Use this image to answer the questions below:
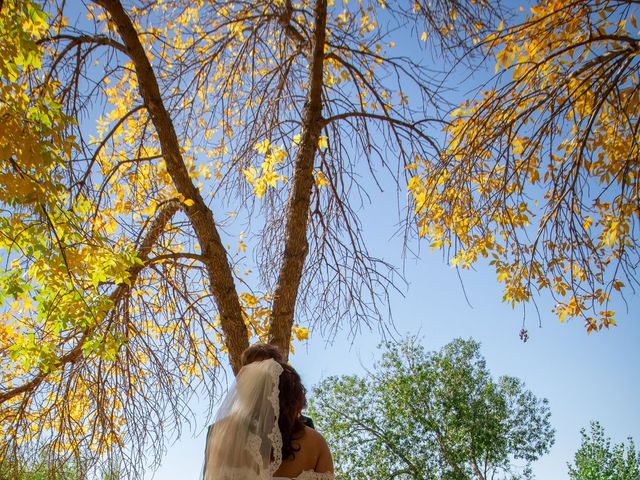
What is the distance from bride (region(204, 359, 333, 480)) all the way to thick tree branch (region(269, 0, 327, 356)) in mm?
872

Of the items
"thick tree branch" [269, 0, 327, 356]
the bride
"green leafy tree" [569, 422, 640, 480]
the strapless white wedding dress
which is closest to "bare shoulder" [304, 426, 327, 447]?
the bride

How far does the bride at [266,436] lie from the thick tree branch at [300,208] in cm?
87

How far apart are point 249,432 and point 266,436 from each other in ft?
0.25

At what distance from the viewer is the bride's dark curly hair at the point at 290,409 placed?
2.58 metres

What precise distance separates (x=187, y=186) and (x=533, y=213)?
2128 millimetres

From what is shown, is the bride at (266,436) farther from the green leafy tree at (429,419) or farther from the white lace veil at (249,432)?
the green leafy tree at (429,419)

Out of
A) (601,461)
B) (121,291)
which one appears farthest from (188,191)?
(601,461)

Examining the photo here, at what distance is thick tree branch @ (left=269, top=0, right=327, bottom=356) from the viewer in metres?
3.66

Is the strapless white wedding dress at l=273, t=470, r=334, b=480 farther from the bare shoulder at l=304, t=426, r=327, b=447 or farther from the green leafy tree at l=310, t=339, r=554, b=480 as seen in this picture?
the green leafy tree at l=310, t=339, r=554, b=480

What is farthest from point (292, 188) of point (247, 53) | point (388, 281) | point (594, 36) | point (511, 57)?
point (594, 36)

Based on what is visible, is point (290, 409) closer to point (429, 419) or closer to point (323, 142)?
point (323, 142)

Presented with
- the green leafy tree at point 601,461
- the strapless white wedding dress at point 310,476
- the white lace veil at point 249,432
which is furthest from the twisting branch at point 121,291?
the green leafy tree at point 601,461

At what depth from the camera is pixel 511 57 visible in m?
3.04

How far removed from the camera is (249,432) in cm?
256
